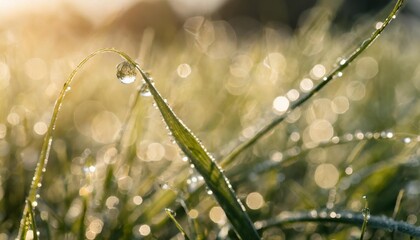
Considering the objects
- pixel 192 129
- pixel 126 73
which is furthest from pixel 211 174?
pixel 192 129

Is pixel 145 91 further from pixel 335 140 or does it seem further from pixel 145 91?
pixel 335 140

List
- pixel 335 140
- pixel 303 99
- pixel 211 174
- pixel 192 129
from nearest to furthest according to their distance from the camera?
1. pixel 211 174
2. pixel 303 99
3. pixel 335 140
4. pixel 192 129

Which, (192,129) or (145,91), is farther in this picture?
(192,129)

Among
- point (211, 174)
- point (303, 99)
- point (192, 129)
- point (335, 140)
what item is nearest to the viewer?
point (211, 174)

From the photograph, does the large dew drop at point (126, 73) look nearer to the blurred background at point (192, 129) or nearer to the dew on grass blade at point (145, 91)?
the dew on grass blade at point (145, 91)

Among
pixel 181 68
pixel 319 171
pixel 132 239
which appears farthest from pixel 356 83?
pixel 132 239

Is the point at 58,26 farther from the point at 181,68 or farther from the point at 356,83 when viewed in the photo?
the point at 356,83
